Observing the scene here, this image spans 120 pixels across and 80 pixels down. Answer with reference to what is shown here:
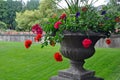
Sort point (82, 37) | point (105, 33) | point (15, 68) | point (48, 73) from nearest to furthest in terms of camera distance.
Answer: point (82, 37) < point (105, 33) < point (48, 73) < point (15, 68)

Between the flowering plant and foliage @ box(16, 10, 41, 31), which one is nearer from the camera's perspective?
the flowering plant

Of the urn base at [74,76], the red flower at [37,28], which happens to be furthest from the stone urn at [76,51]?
the red flower at [37,28]

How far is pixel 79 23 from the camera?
165 inches

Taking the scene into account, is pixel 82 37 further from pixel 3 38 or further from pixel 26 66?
pixel 3 38

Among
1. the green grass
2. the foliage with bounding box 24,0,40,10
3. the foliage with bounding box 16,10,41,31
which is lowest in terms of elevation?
the green grass

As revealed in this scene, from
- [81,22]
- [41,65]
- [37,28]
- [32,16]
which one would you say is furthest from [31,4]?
[81,22]

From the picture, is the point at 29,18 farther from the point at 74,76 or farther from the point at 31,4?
the point at 74,76

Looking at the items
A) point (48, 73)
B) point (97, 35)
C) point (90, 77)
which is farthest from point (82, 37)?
point (48, 73)

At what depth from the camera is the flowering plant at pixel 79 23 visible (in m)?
4.16

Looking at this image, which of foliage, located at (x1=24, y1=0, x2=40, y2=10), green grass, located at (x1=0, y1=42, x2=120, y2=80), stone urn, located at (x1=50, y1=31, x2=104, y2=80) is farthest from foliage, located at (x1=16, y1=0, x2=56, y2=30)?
stone urn, located at (x1=50, y1=31, x2=104, y2=80)

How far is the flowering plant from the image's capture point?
13.7 ft

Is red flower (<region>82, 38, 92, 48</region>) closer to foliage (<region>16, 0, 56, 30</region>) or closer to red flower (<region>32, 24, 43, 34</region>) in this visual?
red flower (<region>32, 24, 43, 34</region>)

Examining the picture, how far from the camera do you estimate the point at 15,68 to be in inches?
324

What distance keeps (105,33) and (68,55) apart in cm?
75
